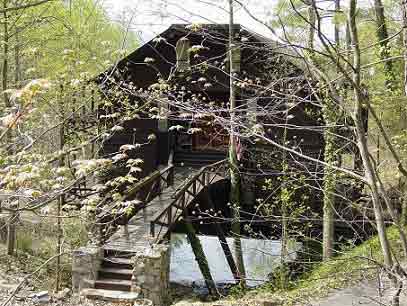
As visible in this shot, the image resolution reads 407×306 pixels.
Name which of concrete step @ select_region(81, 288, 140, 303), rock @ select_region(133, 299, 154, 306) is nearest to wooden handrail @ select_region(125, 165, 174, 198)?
concrete step @ select_region(81, 288, 140, 303)

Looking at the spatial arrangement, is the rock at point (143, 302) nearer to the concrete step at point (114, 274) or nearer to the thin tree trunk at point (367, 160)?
the concrete step at point (114, 274)

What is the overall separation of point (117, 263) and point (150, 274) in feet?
3.12

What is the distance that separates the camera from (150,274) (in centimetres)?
940

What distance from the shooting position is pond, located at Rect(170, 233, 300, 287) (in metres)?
12.9

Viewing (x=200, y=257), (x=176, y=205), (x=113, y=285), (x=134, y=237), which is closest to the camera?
(x=113, y=285)

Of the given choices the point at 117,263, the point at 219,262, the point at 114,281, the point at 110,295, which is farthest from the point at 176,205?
the point at 219,262

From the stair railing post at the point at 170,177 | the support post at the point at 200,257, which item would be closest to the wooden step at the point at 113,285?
the support post at the point at 200,257

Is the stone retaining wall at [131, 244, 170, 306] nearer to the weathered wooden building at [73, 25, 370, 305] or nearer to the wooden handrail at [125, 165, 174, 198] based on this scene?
the weathered wooden building at [73, 25, 370, 305]

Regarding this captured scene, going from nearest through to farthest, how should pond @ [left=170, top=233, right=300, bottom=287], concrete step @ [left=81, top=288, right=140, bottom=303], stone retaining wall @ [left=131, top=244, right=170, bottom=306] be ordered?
concrete step @ [left=81, top=288, right=140, bottom=303] < stone retaining wall @ [left=131, top=244, right=170, bottom=306] < pond @ [left=170, top=233, right=300, bottom=287]

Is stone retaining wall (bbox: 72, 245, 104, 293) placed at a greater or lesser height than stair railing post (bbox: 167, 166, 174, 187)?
lesser

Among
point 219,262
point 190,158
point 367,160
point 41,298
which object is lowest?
point 219,262

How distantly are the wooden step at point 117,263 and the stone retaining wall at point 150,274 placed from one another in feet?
1.86

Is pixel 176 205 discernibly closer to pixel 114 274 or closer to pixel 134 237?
pixel 134 237

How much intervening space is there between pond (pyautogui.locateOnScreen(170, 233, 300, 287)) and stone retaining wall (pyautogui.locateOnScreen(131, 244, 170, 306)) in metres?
2.97
